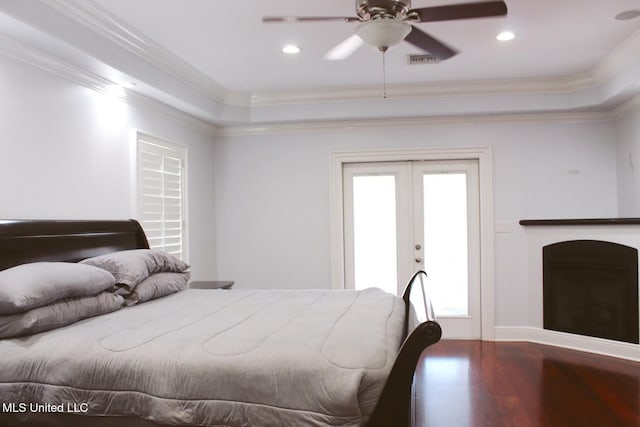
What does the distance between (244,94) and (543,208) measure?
130 inches

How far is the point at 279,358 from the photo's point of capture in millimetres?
1788

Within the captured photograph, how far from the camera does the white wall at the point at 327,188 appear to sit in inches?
199

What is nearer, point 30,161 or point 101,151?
point 30,161

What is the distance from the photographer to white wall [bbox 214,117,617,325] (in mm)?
5047

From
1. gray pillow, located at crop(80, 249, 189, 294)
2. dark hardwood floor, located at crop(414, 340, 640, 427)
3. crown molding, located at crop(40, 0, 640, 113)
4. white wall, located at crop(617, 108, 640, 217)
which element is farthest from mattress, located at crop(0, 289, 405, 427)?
white wall, located at crop(617, 108, 640, 217)

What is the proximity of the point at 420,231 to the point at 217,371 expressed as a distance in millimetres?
3833

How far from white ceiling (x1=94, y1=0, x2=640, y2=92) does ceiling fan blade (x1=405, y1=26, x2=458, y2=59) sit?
433 mm

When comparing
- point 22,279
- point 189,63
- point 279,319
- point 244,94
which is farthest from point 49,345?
point 244,94

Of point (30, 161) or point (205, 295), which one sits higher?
point (30, 161)

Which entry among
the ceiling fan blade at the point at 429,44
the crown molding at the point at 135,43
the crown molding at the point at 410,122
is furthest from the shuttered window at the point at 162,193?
the ceiling fan blade at the point at 429,44

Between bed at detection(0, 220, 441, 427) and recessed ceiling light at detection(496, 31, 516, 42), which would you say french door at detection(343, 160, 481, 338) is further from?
bed at detection(0, 220, 441, 427)

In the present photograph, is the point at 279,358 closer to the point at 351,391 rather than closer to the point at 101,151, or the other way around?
the point at 351,391

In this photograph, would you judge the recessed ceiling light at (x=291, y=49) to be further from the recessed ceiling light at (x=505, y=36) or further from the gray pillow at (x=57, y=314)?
the gray pillow at (x=57, y=314)

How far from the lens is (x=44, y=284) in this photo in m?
2.29
